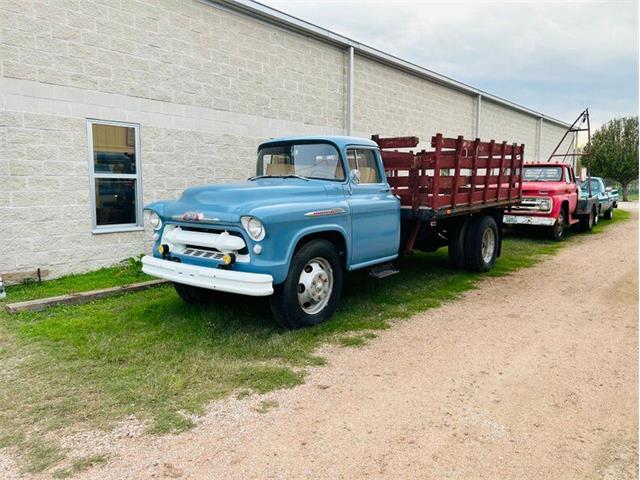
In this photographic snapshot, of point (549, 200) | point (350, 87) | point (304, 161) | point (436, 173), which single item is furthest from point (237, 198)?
point (549, 200)

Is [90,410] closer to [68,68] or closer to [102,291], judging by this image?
[102,291]

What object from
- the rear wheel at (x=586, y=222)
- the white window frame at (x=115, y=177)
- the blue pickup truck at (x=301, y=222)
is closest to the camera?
the blue pickup truck at (x=301, y=222)

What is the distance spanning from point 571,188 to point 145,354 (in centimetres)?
1238

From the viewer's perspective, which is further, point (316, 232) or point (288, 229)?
point (316, 232)

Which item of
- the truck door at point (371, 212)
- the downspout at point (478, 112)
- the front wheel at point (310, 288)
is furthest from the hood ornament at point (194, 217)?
the downspout at point (478, 112)

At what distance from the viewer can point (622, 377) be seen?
4293mm

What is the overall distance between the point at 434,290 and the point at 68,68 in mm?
6471

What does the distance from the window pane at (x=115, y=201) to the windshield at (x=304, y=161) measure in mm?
3068

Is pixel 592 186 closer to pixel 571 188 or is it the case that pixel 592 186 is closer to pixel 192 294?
pixel 571 188

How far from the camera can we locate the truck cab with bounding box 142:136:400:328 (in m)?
4.86

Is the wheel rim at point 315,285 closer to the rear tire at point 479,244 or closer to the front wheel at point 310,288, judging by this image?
the front wheel at point 310,288

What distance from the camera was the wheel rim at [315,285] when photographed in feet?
17.7

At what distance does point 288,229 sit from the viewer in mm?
5000

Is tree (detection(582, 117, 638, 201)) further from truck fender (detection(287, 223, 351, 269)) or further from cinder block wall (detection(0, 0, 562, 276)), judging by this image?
truck fender (detection(287, 223, 351, 269))
